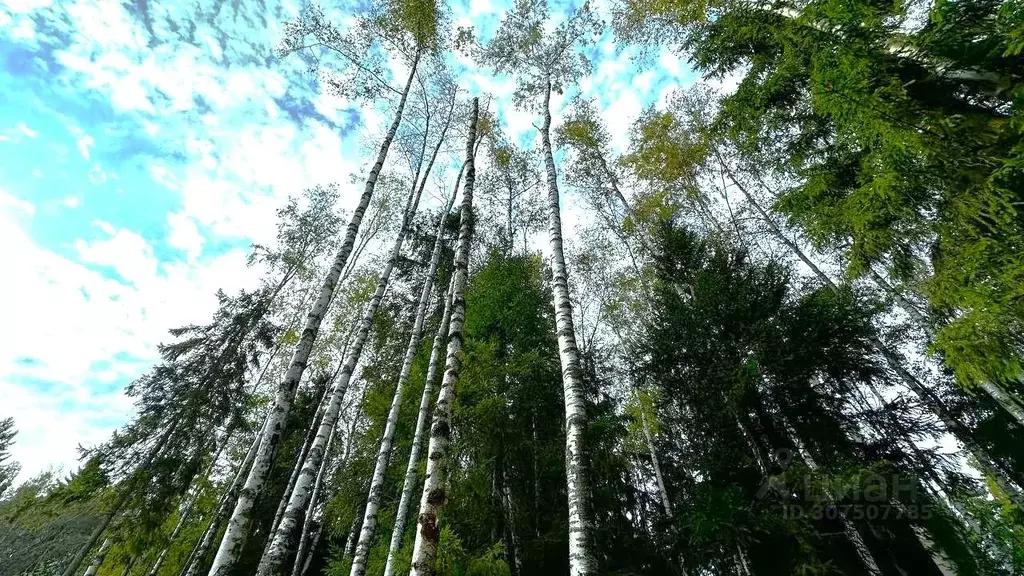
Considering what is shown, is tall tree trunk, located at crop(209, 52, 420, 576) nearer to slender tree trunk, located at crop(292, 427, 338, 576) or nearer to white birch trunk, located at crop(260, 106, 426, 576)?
white birch trunk, located at crop(260, 106, 426, 576)

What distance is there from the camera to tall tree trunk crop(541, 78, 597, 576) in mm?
3262

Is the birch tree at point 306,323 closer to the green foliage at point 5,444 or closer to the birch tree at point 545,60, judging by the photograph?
the birch tree at point 545,60

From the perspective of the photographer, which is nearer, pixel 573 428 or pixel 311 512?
pixel 573 428

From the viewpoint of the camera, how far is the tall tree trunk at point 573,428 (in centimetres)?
326

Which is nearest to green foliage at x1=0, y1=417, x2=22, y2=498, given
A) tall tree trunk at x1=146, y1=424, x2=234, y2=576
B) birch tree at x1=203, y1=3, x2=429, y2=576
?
tall tree trunk at x1=146, y1=424, x2=234, y2=576

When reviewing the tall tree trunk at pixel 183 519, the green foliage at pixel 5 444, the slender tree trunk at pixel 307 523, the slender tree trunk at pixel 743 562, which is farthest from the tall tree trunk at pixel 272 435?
the green foliage at pixel 5 444

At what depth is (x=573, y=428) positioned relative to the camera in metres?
4.11

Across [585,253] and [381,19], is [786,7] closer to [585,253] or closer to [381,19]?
[381,19]

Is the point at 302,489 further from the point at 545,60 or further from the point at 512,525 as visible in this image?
the point at 545,60

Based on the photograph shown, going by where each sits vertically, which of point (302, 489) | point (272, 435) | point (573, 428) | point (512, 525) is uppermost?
point (272, 435)

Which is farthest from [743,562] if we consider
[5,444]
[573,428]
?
[5,444]

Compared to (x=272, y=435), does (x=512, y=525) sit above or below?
below

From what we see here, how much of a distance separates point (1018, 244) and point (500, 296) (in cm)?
998

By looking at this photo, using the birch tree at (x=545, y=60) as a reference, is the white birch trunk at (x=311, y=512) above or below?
below
